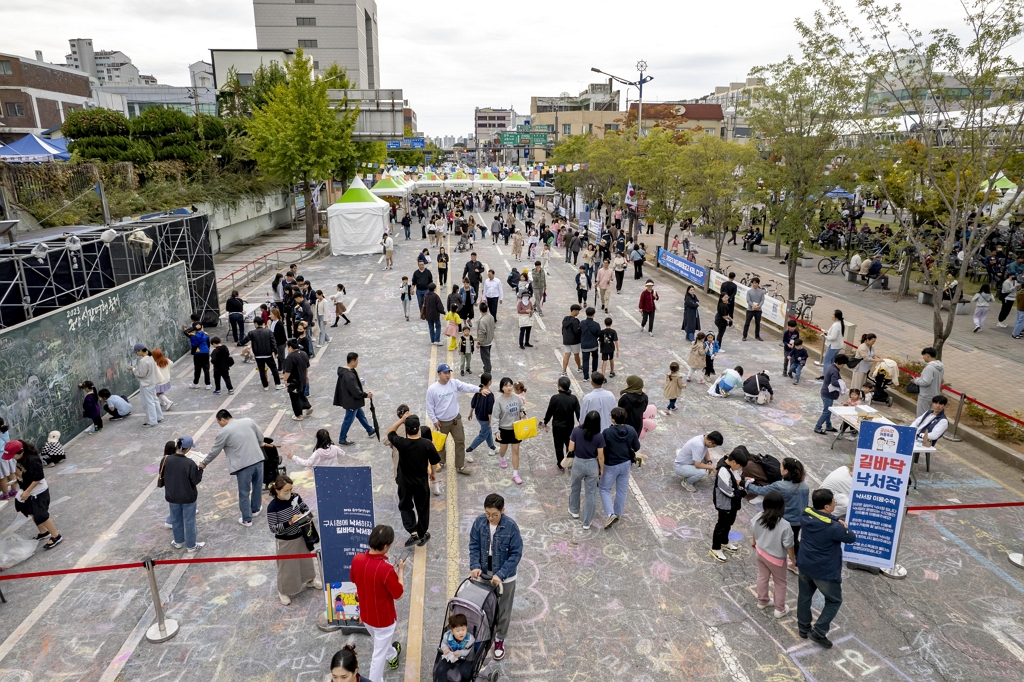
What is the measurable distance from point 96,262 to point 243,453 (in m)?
8.14

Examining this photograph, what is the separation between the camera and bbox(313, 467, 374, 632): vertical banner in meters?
6.04

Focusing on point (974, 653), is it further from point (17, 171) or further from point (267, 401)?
point (17, 171)

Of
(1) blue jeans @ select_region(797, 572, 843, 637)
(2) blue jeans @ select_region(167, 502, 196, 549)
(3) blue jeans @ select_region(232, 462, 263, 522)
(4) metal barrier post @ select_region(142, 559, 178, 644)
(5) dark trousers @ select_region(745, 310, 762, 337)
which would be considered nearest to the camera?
(1) blue jeans @ select_region(797, 572, 843, 637)

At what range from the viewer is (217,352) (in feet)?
41.1

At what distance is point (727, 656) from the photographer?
6016mm

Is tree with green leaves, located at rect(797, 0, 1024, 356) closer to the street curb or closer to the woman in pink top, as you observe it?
the street curb

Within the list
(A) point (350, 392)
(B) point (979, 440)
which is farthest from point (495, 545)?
(B) point (979, 440)

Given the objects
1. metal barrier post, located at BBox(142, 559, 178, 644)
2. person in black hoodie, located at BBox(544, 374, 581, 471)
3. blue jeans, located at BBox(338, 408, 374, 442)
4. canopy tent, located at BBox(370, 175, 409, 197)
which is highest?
canopy tent, located at BBox(370, 175, 409, 197)

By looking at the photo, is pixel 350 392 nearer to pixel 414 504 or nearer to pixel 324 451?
pixel 324 451

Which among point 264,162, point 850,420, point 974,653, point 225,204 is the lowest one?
point 974,653

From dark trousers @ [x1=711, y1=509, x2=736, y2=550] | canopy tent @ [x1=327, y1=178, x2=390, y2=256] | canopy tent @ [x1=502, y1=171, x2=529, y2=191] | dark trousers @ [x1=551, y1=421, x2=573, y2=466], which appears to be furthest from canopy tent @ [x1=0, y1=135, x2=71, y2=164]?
canopy tent @ [x1=502, y1=171, x2=529, y2=191]

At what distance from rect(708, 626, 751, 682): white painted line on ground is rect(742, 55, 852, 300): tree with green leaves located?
15930 mm

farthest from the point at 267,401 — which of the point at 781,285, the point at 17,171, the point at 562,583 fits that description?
the point at 781,285

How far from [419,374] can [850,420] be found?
867 centimetres
